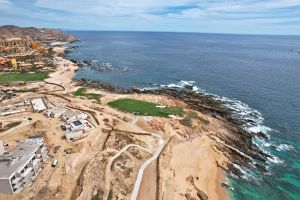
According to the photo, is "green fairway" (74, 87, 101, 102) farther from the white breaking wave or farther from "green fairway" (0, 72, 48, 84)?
"green fairway" (0, 72, 48, 84)

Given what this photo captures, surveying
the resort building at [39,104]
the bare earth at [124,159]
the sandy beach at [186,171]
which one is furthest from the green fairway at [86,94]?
the sandy beach at [186,171]

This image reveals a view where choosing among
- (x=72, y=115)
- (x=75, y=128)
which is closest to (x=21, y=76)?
(x=72, y=115)

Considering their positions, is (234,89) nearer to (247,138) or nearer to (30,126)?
(247,138)

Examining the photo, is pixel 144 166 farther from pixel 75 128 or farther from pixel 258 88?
pixel 258 88

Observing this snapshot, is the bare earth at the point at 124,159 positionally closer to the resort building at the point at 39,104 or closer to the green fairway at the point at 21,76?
the resort building at the point at 39,104

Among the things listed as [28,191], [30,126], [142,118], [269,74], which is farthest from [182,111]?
[269,74]

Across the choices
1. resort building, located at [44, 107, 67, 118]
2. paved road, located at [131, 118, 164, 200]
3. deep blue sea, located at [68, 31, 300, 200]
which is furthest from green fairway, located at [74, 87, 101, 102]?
paved road, located at [131, 118, 164, 200]

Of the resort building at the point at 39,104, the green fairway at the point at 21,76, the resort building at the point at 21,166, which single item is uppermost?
the resort building at the point at 21,166
